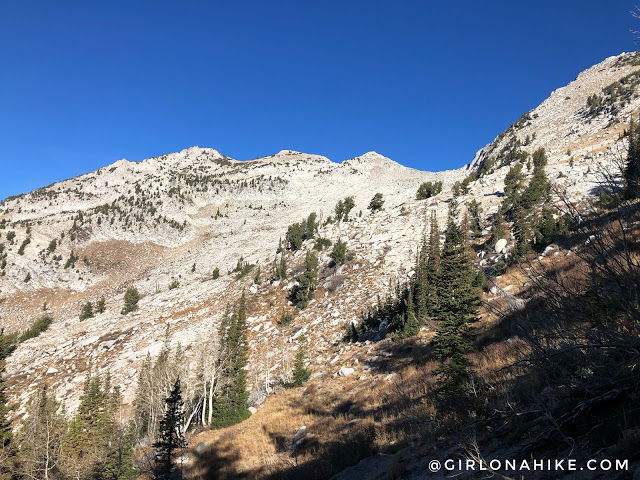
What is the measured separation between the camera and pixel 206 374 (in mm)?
26953

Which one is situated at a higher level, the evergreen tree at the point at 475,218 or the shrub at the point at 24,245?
the shrub at the point at 24,245

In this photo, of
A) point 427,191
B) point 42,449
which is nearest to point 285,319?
point 42,449

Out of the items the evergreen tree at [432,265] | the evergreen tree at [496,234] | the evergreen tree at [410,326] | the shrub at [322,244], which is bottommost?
the evergreen tree at [410,326]

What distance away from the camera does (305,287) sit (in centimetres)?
4381

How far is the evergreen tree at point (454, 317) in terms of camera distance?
1156 centimetres

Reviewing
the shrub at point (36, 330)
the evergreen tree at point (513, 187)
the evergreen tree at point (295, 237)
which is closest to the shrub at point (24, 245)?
the shrub at point (36, 330)

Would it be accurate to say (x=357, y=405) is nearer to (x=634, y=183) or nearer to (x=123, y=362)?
(x=634, y=183)

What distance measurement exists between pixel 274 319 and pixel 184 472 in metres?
26.4

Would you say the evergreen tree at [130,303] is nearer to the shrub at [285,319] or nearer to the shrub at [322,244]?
the shrub at [285,319]

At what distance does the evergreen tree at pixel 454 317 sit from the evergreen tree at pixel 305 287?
28790 mm

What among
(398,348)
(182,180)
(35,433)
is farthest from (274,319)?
(182,180)

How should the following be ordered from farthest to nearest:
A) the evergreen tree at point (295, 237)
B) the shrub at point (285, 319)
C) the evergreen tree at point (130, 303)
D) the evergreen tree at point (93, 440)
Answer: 1. the evergreen tree at point (295, 237)
2. the evergreen tree at point (130, 303)
3. the shrub at point (285, 319)
4. the evergreen tree at point (93, 440)

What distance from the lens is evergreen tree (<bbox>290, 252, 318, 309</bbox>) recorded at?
42.9 meters

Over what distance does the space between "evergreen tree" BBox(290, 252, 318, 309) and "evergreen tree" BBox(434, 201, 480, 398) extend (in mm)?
28790
